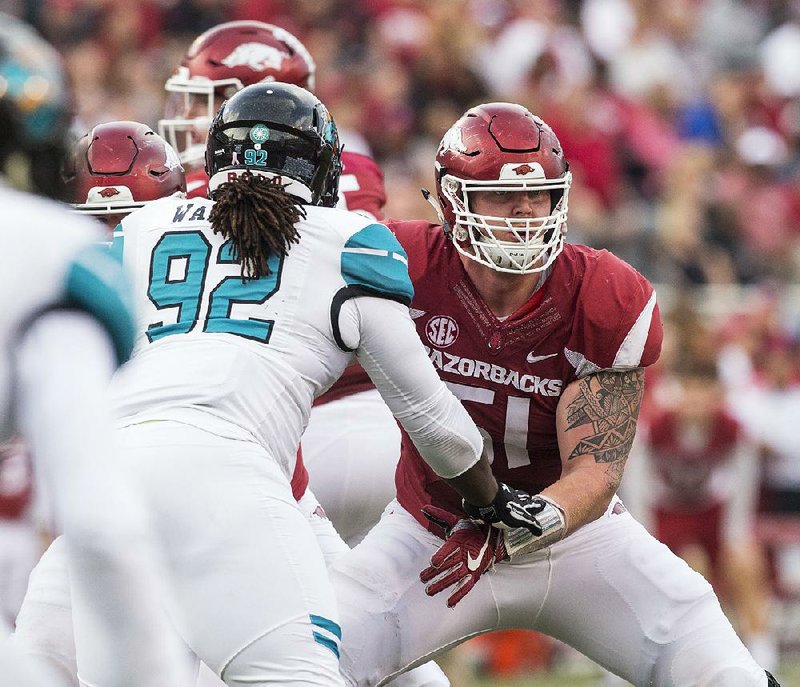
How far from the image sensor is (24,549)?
745 cm

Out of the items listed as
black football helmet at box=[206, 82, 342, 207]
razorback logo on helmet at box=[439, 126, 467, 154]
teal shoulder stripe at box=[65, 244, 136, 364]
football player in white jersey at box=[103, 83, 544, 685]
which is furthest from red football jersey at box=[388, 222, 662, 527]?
teal shoulder stripe at box=[65, 244, 136, 364]

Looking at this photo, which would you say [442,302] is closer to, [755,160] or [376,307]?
[376,307]

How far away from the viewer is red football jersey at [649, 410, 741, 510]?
309 inches

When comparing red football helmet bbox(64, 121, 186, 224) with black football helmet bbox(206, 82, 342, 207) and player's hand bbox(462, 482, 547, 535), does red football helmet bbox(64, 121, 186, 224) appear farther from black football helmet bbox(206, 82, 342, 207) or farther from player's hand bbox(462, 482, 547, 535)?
player's hand bbox(462, 482, 547, 535)

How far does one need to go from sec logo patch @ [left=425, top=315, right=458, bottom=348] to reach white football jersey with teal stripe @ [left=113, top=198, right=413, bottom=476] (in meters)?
0.62

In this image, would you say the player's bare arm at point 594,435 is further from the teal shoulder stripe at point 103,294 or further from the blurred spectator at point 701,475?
the blurred spectator at point 701,475

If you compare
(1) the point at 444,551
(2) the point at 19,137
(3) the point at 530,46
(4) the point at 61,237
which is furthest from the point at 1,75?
(3) the point at 530,46

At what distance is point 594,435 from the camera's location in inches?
156

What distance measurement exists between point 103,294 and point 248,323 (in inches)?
45.8

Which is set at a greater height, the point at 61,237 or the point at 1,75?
the point at 1,75

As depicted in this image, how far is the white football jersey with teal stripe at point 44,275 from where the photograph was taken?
7.07 feet

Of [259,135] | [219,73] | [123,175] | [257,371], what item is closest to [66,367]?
[257,371]

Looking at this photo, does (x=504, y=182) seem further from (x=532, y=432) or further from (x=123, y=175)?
(x=123, y=175)

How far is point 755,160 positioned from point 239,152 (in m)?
6.91
